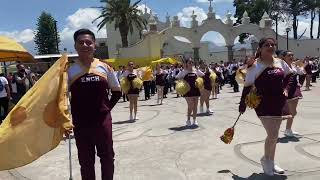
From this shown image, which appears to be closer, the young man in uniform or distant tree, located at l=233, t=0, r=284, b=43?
the young man in uniform

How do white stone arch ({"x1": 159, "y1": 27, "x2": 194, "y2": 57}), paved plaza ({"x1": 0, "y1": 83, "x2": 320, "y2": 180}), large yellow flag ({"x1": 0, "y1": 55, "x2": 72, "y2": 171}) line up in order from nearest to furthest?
1. large yellow flag ({"x1": 0, "y1": 55, "x2": 72, "y2": 171})
2. paved plaza ({"x1": 0, "y1": 83, "x2": 320, "y2": 180})
3. white stone arch ({"x1": 159, "y1": 27, "x2": 194, "y2": 57})

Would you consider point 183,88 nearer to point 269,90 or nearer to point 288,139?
point 288,139

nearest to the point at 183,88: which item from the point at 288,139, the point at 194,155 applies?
the point at 288,139

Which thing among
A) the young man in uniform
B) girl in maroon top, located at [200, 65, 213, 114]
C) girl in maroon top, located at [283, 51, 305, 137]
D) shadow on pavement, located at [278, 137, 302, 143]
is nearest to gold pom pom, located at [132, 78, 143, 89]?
girl in maroon top, located at [200, 65, 213, 114]

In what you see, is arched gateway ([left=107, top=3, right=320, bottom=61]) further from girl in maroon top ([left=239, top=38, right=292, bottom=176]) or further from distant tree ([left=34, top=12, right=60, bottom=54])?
girl in maroon top ([left=239, top=38, right=292, bottom=176])

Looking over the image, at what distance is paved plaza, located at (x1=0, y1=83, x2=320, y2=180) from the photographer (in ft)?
25.7

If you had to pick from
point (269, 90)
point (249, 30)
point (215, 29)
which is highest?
point (215, 29)

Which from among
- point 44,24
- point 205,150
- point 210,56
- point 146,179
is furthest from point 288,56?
point 44,24

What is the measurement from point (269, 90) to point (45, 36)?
7768 centimetres

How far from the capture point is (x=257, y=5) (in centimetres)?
7819

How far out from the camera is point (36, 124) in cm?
566

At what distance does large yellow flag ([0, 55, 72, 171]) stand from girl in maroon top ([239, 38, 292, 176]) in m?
3.00

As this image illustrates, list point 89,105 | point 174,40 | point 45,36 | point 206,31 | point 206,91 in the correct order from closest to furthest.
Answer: point 89,105 < point 206,91 < point 206,31 < point 174,40 < point 45,36

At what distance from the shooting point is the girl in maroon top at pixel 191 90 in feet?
43.2
